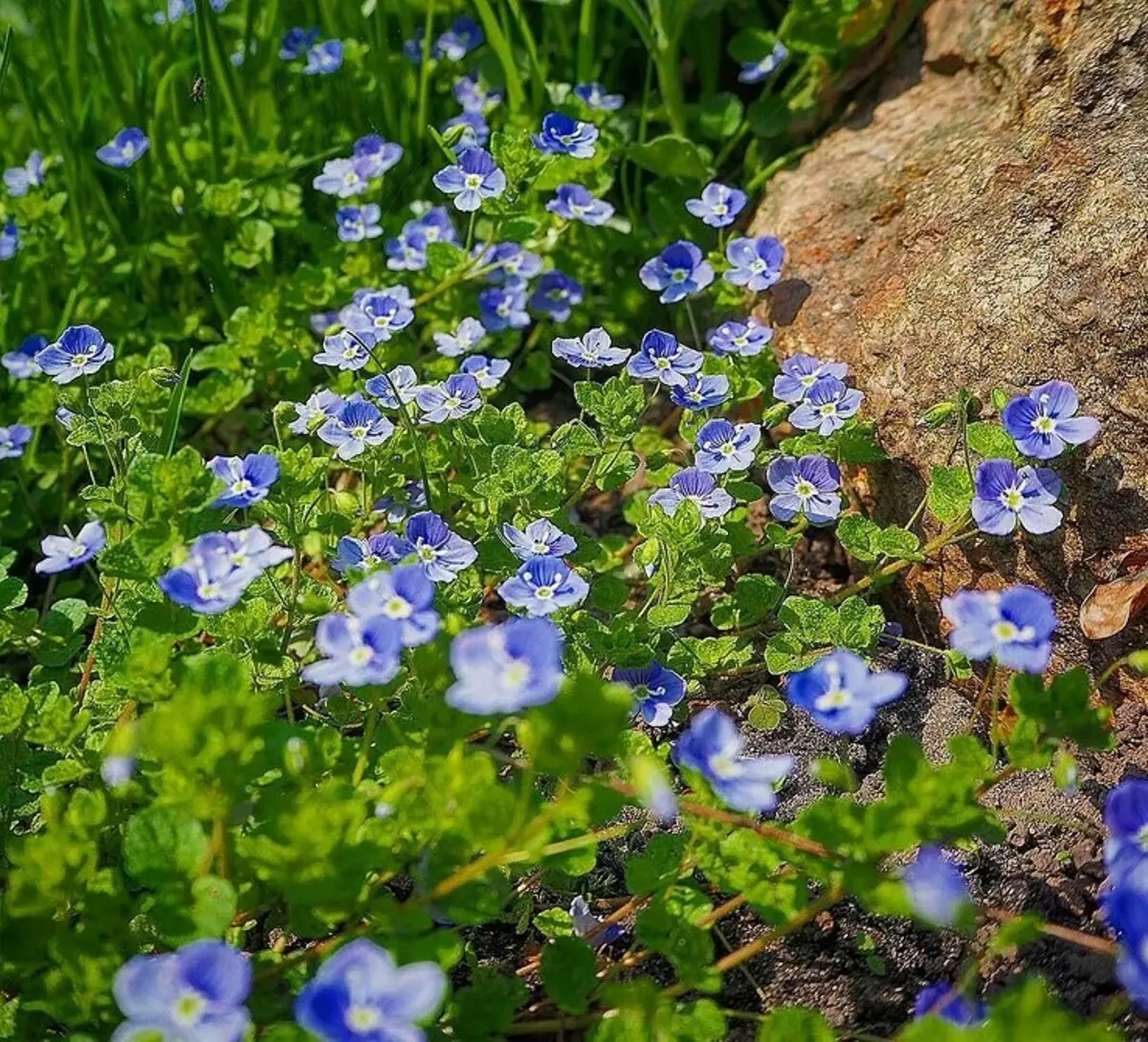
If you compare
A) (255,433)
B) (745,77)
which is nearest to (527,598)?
(255,433)

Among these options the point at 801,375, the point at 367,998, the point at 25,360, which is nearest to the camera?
the point at 367,998

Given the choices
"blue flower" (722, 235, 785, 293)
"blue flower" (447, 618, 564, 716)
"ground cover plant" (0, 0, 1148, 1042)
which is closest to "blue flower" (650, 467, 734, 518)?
"ground cover plant" (0, 0, 1148, 1042)

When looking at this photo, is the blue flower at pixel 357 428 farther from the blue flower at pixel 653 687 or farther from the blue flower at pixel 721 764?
the blue flower at pixel 721 764

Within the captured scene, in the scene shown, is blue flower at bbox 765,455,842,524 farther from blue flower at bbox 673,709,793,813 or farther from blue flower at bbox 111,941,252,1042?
blue flower at bbox 111,941,252,1042

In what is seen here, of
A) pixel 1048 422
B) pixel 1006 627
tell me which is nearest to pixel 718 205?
pixel 1048 422

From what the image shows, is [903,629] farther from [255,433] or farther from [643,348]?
[255,433]

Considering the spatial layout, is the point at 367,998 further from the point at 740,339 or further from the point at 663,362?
the point at 740,339

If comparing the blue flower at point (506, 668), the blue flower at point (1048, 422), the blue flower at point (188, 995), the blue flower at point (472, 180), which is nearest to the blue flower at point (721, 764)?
the blue flower at point (506, 668)
